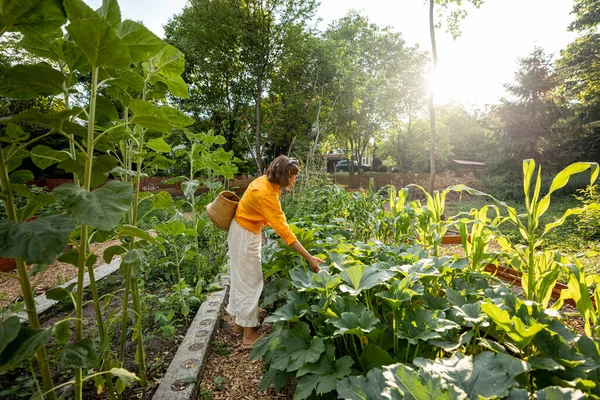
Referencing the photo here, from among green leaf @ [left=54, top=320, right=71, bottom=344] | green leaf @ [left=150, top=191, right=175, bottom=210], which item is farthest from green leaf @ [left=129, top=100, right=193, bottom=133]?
green leaf @ [left=54, top=320, right=71, bottom=344]

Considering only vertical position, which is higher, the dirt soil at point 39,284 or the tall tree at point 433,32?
the tall tree at point 433,32

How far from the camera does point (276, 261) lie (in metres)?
2.79

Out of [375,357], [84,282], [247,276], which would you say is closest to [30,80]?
[375,357]

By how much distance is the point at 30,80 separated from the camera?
89cm

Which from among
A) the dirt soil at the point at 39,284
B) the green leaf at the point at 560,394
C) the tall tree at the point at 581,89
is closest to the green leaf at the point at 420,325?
the green leaf at the point at 560,394

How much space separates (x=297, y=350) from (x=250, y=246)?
1.32 meters

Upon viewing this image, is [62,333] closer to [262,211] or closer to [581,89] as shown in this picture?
[262,211]

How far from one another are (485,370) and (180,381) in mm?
1672

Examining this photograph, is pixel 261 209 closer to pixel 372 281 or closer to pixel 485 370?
pixel 372 281

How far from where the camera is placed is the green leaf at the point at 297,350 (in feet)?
4.33

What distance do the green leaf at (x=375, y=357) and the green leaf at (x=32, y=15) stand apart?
160cm

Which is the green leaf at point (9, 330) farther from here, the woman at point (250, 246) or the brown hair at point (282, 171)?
the brown hair at point (282, 171)

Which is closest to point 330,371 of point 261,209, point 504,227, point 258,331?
point 261,209

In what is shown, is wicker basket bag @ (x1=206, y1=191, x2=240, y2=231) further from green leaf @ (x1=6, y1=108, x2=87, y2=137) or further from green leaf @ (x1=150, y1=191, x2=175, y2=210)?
green leaf @ (x1=6, y1=108, x2=87, y2=137)
